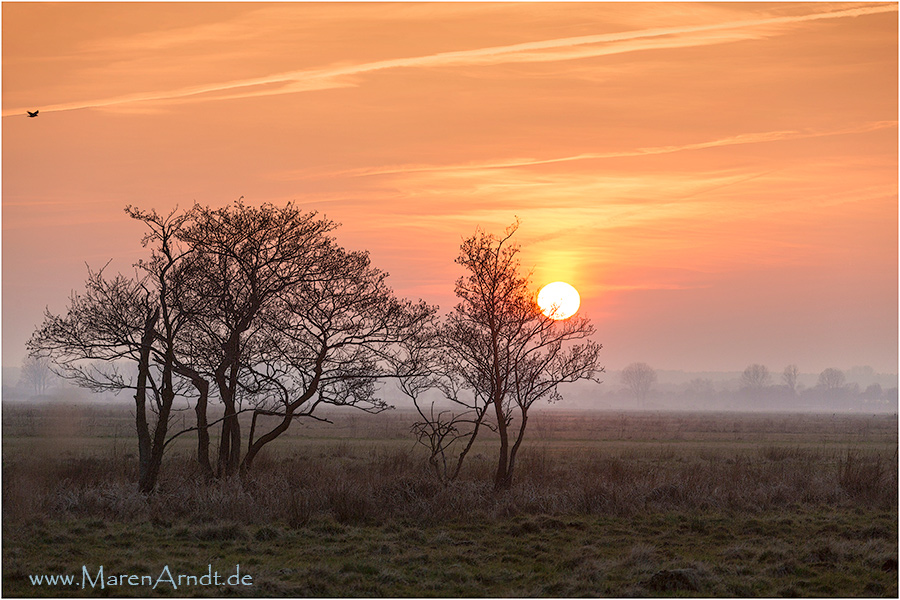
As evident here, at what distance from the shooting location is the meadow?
40.0 feet

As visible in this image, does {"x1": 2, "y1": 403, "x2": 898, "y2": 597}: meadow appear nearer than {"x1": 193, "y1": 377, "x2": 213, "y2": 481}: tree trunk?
Yes

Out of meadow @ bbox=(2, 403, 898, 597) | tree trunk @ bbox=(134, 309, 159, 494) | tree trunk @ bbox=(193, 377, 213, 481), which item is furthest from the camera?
tree trunk @ bbox=(193, 377, 213, 481)

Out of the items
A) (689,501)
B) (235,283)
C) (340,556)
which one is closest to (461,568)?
(340,556)

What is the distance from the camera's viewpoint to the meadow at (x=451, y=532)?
12180 mm

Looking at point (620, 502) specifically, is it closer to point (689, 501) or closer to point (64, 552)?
point (689, 501)

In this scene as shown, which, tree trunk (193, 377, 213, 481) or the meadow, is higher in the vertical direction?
tree trunk (193, 377, 213, 481)

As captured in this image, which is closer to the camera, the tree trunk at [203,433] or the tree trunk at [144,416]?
the tree trunk at [144,416]

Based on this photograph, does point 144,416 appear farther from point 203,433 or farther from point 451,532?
point 451,532

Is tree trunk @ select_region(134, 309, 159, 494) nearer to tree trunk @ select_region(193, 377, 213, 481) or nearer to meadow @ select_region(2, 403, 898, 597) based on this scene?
meadow @ select_region(2, 403, 898, 597)

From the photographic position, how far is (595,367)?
815 inches

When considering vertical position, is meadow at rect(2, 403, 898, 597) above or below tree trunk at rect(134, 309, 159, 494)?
below

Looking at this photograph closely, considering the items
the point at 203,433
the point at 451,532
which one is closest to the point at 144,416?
the point at 203,433

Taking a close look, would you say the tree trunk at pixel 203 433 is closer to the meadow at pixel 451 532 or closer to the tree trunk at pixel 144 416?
the meadow at pixel 451 532

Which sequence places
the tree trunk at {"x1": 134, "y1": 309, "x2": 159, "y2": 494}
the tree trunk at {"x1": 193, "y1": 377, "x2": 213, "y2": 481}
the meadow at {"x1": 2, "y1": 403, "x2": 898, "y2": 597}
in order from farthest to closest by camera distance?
the tree trunk at {"x1": 193, "y1": 377, "x2": 213, "y2": 481}, the tree trunk at {"x1": 134, "y1": 309, "x2": 159, "y2": 494}, the meadow at {"x1": 2, "y1": 403, "x2": 898, "y2": 597}
